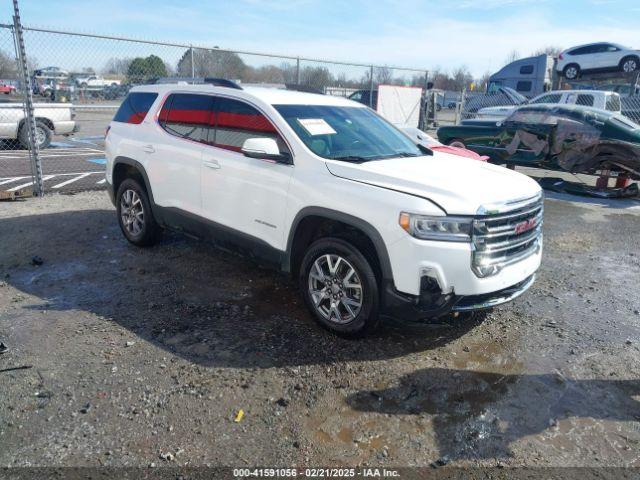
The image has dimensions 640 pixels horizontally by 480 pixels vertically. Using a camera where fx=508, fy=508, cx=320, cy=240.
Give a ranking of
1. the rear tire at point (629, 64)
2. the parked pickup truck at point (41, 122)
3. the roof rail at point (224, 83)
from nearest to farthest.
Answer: the roof rail at point (224, 83), the parked pickup truck at point (41, 122), the rear tire at point (629, 64)

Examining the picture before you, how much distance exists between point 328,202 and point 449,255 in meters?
1.01

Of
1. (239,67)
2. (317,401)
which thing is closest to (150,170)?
(317,401)

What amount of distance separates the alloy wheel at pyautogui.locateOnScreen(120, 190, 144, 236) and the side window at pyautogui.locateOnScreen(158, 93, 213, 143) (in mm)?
1022

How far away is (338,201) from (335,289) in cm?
70

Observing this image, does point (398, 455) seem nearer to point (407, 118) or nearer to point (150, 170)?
point (150, 170)

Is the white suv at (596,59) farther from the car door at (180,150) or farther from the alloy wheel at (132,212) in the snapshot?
the alloy wheel at (132,212)

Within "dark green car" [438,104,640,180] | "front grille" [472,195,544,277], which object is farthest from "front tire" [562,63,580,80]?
"front grille" [472,195,544,277]

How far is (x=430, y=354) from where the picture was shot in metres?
3.92

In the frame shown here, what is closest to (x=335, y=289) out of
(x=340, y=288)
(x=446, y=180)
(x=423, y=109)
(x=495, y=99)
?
(x=340, y=288)

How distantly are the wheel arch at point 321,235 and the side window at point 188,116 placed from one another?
1485 millimetres

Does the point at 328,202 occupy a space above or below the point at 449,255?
above

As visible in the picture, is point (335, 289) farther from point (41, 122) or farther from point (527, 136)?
point (41, 122)

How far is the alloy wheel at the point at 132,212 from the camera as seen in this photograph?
5.91m

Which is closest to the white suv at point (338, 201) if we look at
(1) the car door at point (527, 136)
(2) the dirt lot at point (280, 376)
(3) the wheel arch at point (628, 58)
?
→ (2) the dirt lot at point (280, 376)
